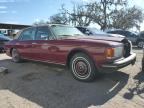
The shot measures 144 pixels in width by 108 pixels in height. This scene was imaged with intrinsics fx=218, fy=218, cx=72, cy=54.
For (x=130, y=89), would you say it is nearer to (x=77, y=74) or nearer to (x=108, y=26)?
(x=77, y=74)

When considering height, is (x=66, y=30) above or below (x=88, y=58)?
above

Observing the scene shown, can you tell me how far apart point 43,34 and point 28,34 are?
1.18 metres

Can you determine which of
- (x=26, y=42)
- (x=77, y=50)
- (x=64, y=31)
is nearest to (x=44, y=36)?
(x=64, y=31)

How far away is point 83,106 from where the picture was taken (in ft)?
14.0

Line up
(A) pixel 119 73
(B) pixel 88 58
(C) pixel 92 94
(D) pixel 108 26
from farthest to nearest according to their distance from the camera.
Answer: (D) pixel 108 26 < (A) pixel 119 73 < (B) pixel 88 58 < (C) pixel 92 94

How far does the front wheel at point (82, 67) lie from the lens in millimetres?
5312

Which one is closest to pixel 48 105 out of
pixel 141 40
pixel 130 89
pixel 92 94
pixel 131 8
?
pixel 92 94

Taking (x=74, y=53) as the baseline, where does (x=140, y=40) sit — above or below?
above

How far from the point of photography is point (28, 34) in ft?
25.5

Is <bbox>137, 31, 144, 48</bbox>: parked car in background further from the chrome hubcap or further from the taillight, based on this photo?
the taillight

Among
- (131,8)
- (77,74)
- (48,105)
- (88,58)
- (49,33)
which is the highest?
(131,8)

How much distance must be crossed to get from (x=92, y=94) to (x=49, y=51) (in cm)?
213

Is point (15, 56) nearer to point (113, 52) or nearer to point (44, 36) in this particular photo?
point (44, 36)

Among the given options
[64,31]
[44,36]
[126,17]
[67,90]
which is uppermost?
[126,17]
